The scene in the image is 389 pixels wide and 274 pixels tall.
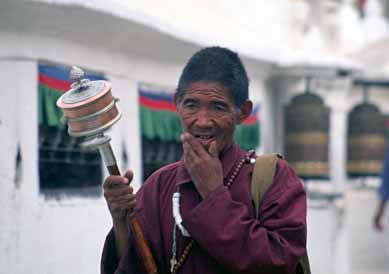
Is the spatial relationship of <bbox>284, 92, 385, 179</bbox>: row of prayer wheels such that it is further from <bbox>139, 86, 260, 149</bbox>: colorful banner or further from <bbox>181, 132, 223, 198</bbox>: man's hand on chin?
<bbox>181, 132, 223, 198</bbox>: man's hand on chin

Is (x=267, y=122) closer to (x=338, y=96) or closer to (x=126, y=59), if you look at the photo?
(x=338, y=96)

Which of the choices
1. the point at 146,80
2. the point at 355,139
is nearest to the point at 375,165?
the point at 355,139

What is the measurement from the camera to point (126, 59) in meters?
7.17

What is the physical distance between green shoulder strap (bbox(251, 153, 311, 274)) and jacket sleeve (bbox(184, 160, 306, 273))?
0.07 metres

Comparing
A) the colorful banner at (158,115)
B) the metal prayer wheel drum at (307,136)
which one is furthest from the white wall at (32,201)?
the metal prayer wheel drum at (307,136)

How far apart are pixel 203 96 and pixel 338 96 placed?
7.38 metres

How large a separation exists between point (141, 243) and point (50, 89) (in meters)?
2.67

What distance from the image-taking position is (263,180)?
3.63 metres

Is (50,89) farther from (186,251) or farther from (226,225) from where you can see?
(226,225)

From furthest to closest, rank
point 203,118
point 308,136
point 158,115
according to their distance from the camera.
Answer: point 308,136
point 158,115
point 203,118

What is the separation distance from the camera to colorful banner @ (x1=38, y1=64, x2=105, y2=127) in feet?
19.7

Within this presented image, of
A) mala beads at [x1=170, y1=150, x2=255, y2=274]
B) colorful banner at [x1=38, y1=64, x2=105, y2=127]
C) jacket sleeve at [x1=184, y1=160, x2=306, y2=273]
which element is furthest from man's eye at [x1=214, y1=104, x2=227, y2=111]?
colorful banner at [x1=38, y1=64, x2=105, y2=127]

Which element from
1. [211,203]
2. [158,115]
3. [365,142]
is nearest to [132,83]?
[158,115]

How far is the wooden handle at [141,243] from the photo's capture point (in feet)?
11.7
